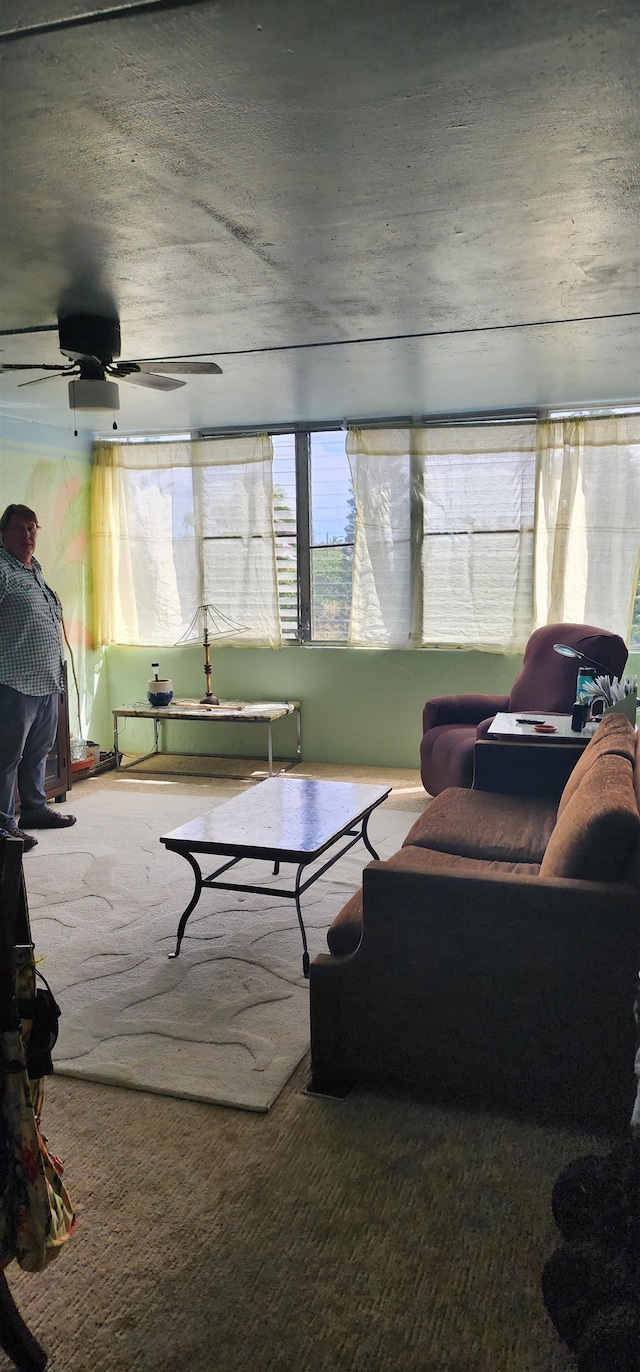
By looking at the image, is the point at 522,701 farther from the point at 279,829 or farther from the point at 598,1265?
the point at 598,1265

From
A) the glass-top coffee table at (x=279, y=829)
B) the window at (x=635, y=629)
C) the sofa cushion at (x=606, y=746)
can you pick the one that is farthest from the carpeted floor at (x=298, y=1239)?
the window at (x=635, y=629)

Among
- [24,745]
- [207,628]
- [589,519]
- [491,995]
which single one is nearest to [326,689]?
[207,628]

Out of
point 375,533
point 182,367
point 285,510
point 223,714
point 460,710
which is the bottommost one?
point 223,714

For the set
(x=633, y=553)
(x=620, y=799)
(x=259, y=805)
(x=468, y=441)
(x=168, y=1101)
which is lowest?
(x=168, y=1101)

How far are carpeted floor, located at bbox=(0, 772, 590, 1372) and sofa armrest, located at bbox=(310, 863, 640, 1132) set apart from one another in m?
0.11

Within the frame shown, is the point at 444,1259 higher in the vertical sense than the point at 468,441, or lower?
lower

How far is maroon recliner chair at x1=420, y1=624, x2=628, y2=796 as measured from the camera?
457cm

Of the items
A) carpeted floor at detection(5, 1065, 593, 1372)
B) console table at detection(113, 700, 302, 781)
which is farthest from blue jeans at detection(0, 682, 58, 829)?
carpeted floor at detection(5, 1065, 593, 1372)

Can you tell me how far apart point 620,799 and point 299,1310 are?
4.01 feet

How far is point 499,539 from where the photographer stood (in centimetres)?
578

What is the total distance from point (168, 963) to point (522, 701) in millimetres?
2552

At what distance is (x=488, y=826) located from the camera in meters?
3.11

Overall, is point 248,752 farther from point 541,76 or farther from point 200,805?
point 541,76

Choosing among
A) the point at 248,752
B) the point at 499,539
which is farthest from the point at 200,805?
the point at 499,539
